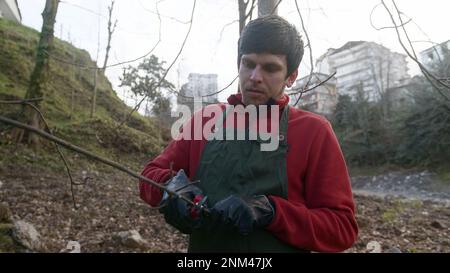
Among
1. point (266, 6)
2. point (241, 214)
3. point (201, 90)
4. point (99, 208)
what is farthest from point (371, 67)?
point (241, 214)

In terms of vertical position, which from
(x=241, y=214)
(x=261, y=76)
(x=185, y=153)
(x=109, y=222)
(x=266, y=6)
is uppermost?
(x=266, y=6)

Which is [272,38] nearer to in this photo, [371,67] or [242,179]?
[242,179]

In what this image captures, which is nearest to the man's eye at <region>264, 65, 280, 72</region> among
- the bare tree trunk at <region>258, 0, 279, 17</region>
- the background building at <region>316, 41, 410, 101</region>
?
the bare tree trunk at <region>258, 0, 279, 17</region>

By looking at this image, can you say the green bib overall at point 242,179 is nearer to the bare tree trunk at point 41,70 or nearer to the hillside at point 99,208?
the hillside at point 99,208

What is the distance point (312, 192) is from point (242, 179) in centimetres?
26

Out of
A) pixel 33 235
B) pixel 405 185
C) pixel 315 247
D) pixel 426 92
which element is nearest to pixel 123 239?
pixel 33 235

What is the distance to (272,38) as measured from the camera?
1.36 metres

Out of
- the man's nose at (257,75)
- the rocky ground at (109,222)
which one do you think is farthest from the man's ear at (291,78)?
the rocky ground at (109,222)

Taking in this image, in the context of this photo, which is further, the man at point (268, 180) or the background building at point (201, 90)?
the background building at point (201, 90)

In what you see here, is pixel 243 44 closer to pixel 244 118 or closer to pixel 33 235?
pixel 244 118

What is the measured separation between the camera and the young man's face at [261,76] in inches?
54.2

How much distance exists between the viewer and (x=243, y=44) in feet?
4.65

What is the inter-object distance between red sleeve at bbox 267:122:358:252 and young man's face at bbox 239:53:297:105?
24 cm
